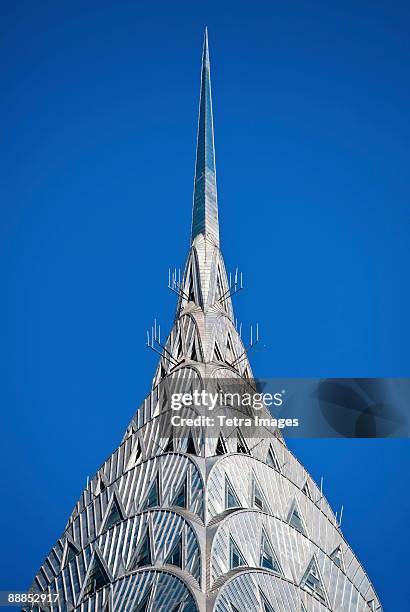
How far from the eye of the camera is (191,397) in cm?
6306

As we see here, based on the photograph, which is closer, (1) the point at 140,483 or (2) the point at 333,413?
(2) the point at 333,413

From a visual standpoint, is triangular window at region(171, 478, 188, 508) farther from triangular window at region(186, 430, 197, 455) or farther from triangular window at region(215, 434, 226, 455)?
triangular window at region(215, 434, 226, 455)

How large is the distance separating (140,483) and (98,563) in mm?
5929

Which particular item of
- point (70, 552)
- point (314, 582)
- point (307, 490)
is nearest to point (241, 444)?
point (314, 582)

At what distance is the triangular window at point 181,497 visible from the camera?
5509 cm

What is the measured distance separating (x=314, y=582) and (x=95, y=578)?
13458 millimetres

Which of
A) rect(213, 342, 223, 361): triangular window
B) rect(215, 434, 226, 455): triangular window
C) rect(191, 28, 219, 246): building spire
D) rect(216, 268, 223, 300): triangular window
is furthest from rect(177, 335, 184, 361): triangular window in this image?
rect(191, 28, 219, 246): building spire

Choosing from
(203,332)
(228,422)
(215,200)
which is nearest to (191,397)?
(228,422)

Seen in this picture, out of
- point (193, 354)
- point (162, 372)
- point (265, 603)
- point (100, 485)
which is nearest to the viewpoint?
point (265, 603)

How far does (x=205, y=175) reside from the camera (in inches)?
3501

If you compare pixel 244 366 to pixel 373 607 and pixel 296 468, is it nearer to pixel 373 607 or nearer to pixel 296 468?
pixel 296 468

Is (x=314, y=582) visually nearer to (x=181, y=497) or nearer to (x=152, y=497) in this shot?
(x=181, y=497)

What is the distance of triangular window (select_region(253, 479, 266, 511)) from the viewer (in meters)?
59.1

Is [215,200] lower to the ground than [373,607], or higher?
higher
